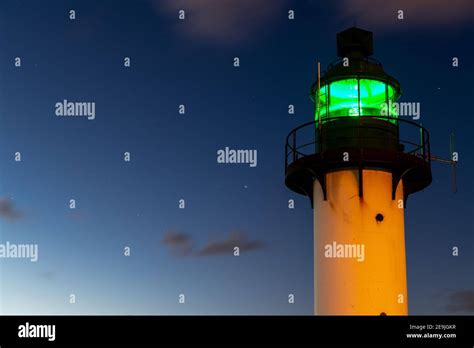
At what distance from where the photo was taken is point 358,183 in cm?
2466

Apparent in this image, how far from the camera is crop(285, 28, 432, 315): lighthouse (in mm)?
24219

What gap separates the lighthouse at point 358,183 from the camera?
24219mm
